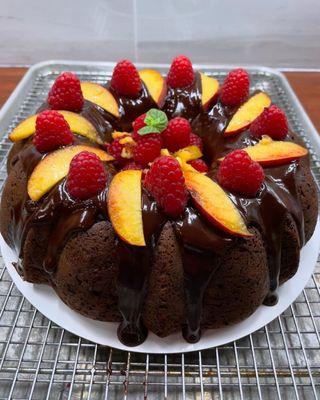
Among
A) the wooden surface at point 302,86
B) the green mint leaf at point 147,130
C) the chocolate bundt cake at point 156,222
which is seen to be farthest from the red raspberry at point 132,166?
the wooden surface at point 302,86

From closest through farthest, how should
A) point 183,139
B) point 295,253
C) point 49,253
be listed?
point 49,253 → point 295,253 → point 183,139

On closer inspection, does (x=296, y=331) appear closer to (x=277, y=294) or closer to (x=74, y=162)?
(x=277, y=294)

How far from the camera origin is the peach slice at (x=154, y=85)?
1.91 metres

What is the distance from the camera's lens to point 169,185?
1.28m

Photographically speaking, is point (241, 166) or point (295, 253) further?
point (295, 253)

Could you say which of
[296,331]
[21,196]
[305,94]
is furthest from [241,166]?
[305,94]

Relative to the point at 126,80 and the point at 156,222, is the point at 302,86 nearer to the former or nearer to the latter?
the point at 126,80

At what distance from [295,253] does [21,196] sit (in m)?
0.91

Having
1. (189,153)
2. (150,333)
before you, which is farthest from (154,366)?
(189,153)

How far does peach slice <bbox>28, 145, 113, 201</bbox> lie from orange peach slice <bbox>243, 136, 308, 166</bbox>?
1.87ft

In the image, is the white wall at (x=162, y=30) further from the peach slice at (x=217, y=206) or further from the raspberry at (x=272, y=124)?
the peach slice at (x=217, y=206)

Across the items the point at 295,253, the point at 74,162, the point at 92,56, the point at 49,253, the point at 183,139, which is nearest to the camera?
the point at 74,162

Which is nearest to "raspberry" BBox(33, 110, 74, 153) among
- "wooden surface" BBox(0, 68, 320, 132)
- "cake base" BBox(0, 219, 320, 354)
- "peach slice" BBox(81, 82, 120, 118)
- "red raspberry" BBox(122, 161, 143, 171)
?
"red raspberry" BBox(122, 161, 143, 171)

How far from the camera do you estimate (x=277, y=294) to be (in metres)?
1.54
